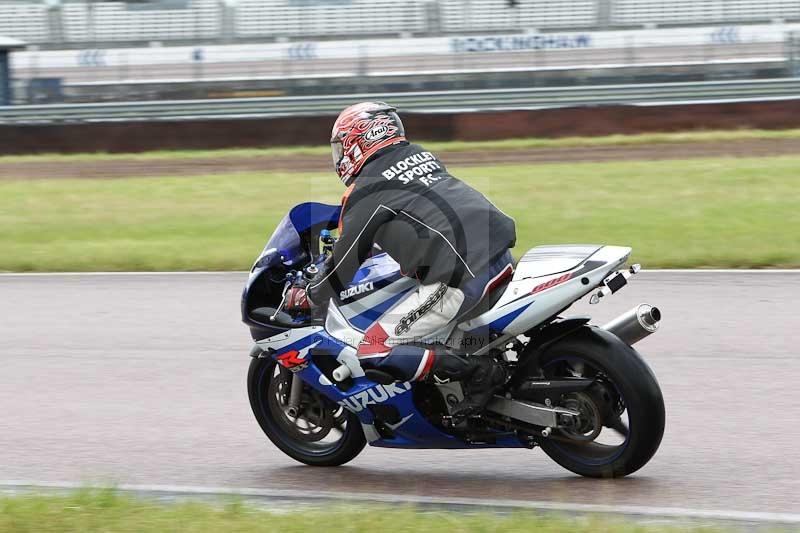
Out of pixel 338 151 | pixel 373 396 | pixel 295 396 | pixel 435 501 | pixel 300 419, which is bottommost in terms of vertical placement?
pixel 435 501

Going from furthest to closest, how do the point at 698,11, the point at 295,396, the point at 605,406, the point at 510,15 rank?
1. the point at 510,15
2. the point at 698,11
3. the point at 295,396
4. the point at 605,406

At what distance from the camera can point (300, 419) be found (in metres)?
5.78

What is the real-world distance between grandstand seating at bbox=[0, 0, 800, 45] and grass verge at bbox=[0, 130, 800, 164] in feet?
32.1

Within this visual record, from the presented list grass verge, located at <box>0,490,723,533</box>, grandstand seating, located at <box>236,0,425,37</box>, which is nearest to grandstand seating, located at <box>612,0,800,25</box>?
grandstand seating, located at <box>236,0,425,37</box>

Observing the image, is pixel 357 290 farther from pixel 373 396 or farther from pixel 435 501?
pixel 435 501

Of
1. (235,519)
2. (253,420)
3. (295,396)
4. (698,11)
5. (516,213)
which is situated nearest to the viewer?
(235,519)

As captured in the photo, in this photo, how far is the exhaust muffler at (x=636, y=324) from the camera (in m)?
5.13

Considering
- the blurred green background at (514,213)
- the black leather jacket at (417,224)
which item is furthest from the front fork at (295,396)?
the blurred green background at (514,213)

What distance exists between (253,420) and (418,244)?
81.0 inches

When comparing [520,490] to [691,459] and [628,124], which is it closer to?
[691,459]

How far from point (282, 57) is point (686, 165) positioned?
13.6m

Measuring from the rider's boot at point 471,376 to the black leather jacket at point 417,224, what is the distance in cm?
34

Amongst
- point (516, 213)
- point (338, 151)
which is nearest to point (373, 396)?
point (338, 151)

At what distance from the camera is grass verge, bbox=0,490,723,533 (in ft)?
14.1
